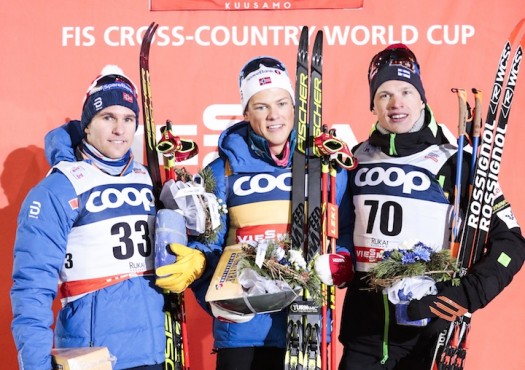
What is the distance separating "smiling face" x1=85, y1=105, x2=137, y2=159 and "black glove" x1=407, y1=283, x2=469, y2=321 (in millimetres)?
1274


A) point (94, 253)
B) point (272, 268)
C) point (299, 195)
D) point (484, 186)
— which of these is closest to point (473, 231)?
point (484, 186)

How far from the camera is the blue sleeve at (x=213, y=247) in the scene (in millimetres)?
3133

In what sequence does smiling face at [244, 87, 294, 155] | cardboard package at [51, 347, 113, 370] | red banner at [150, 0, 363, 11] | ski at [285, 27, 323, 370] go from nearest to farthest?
cardboard package at [51, 347, 113, 370] < ski at [285, 27, 323, 370] < smiling face at [244, 87, 294, 155] < red banner at [150, 0, 363, 11]

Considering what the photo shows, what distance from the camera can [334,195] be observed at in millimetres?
3113

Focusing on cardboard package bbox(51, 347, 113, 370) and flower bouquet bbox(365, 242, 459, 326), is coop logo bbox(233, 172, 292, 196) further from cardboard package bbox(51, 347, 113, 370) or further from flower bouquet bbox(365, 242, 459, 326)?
cardboard package bbox(51, 347, 113, 370)

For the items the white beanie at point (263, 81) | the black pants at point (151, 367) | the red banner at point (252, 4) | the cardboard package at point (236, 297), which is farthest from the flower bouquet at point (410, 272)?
the red banner at point (252, 4)

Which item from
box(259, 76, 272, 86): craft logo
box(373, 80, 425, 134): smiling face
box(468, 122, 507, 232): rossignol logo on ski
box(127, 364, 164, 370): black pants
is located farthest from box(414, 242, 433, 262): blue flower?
box(127, 364, 164, 370): black pants

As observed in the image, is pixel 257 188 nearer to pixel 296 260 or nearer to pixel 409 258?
pixel 296 260

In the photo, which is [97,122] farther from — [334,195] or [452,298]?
[452,298]

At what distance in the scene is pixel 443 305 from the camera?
114 inches

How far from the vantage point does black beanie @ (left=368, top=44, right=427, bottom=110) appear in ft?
10.3

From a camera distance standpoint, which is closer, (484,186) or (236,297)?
(236,297)

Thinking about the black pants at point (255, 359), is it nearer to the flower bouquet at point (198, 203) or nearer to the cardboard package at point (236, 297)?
the cardboard package at point (236, 297)

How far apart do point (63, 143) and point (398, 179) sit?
135 cm
